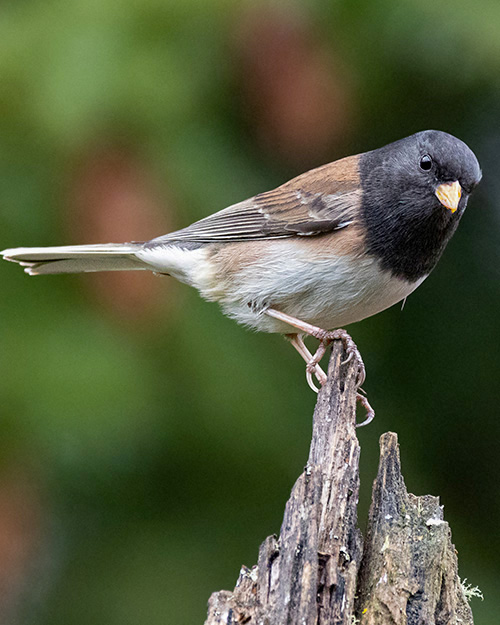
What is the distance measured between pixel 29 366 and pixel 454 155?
1676 millimetres

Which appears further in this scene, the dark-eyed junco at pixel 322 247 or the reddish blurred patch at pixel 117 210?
the reddish blurred patch at pixel 117 210

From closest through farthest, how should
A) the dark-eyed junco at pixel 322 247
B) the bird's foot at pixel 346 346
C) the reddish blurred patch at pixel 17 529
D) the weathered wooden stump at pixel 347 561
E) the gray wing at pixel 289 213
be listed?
the weathered wooden stump at pixel 347 561, the bird's foot at pixel 346 346, the dark-eyed junco at pixel 322 247, the gray wing at pixel 289 213, the reddish blurred patch at pixel 17 529

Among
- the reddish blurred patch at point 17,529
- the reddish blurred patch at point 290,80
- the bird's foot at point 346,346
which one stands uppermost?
the reddish blurred patch at point 290,80

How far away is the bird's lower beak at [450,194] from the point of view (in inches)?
108

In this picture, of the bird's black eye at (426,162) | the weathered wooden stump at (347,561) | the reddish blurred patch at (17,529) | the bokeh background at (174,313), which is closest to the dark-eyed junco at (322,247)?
the bird's black eye at (426,162)

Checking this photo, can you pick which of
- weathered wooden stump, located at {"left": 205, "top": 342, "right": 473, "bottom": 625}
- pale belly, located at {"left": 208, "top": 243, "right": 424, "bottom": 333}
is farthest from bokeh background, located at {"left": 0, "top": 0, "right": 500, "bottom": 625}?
weathered wooden stump, located at {"left": 205, "top": 342, "right": 473, "bottom": 625}

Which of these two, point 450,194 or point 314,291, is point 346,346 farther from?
point 450,194

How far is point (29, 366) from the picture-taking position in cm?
306

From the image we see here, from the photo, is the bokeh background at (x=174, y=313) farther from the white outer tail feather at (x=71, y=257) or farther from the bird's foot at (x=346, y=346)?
the bird's foot at (x=346, y=346)

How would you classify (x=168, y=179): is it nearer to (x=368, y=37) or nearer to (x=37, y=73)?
(x=37, y=73)

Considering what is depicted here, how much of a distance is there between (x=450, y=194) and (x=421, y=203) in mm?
114

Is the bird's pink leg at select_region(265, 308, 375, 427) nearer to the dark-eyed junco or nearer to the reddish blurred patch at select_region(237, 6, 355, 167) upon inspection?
the dark-eyed junco

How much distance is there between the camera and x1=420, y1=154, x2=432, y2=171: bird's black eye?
2.89 m

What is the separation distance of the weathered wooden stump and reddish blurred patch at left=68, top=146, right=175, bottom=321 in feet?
3.89
